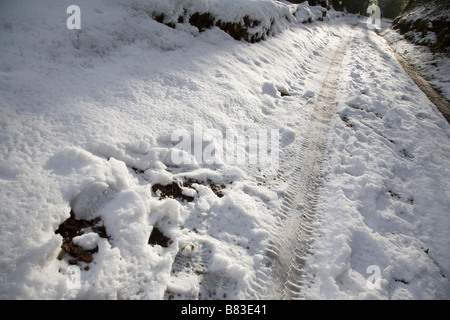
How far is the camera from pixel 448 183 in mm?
4238

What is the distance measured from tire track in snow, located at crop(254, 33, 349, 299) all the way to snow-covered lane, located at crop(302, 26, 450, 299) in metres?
0.14

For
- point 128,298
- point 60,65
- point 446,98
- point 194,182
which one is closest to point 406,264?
point 194,182

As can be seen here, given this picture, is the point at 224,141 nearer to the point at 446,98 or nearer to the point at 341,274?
the point at 341,274

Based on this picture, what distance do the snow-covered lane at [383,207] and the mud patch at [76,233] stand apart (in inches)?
87.1

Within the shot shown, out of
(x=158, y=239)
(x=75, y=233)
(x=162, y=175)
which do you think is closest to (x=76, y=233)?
(x=75, y=233)

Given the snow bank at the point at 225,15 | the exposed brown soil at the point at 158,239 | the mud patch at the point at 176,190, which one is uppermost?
the snow bank at the point at 225,15

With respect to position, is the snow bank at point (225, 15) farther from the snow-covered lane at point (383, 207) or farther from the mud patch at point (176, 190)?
the mud patch at point (176, 190)

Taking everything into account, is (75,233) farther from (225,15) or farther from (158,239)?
(225,15)

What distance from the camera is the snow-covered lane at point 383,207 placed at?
8.79ft

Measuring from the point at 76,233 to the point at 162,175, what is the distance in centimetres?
111

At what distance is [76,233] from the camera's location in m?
2.36

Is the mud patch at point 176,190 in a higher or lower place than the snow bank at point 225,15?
lower

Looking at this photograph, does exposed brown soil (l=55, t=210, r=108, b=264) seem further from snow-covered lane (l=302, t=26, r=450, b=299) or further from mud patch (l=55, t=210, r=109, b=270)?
snow-covered lane (l=302, t=26, r=450, b=299)

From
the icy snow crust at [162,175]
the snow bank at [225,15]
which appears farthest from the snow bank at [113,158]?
the snow bank at [225,15]
